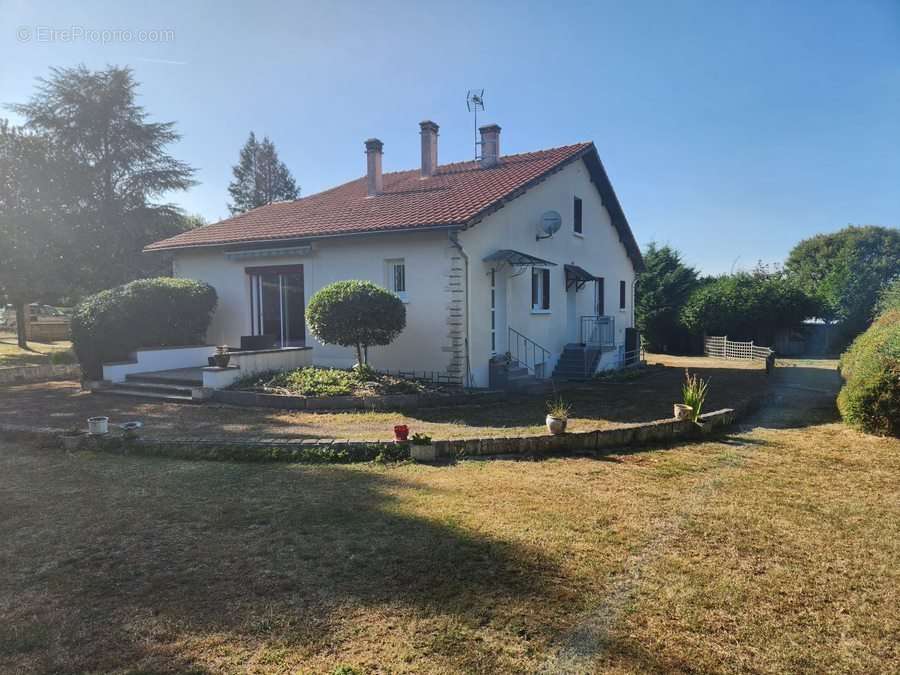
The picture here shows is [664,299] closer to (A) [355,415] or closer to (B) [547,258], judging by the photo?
(B) [547,258]

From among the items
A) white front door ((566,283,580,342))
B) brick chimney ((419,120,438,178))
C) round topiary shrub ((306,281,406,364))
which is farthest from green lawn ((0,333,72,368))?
white front door ((566,283,580,342))

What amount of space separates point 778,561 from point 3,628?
4.99m

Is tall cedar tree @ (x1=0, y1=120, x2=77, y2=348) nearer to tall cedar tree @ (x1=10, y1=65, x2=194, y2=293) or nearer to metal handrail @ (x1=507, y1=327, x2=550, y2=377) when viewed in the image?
tall cedar tree @ (x1=10, y1=65, x2=194, y2=293)

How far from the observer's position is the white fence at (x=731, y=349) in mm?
24500

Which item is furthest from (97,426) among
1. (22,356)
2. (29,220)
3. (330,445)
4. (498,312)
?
(29,220)

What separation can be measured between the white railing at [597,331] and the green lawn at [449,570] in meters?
11.6

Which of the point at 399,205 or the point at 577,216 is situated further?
the point at 577,216

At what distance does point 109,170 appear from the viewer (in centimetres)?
2623

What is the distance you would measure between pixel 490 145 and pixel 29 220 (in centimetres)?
1827

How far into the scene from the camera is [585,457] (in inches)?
267

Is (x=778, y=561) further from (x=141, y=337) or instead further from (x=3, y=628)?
(x=141, y=337)

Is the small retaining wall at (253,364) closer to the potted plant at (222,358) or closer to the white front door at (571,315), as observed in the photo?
the potted plant at (222,358)

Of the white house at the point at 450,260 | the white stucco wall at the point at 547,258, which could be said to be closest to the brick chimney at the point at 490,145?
the white house at the point at 450,260

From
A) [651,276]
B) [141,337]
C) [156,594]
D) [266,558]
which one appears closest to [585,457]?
[266,558]
